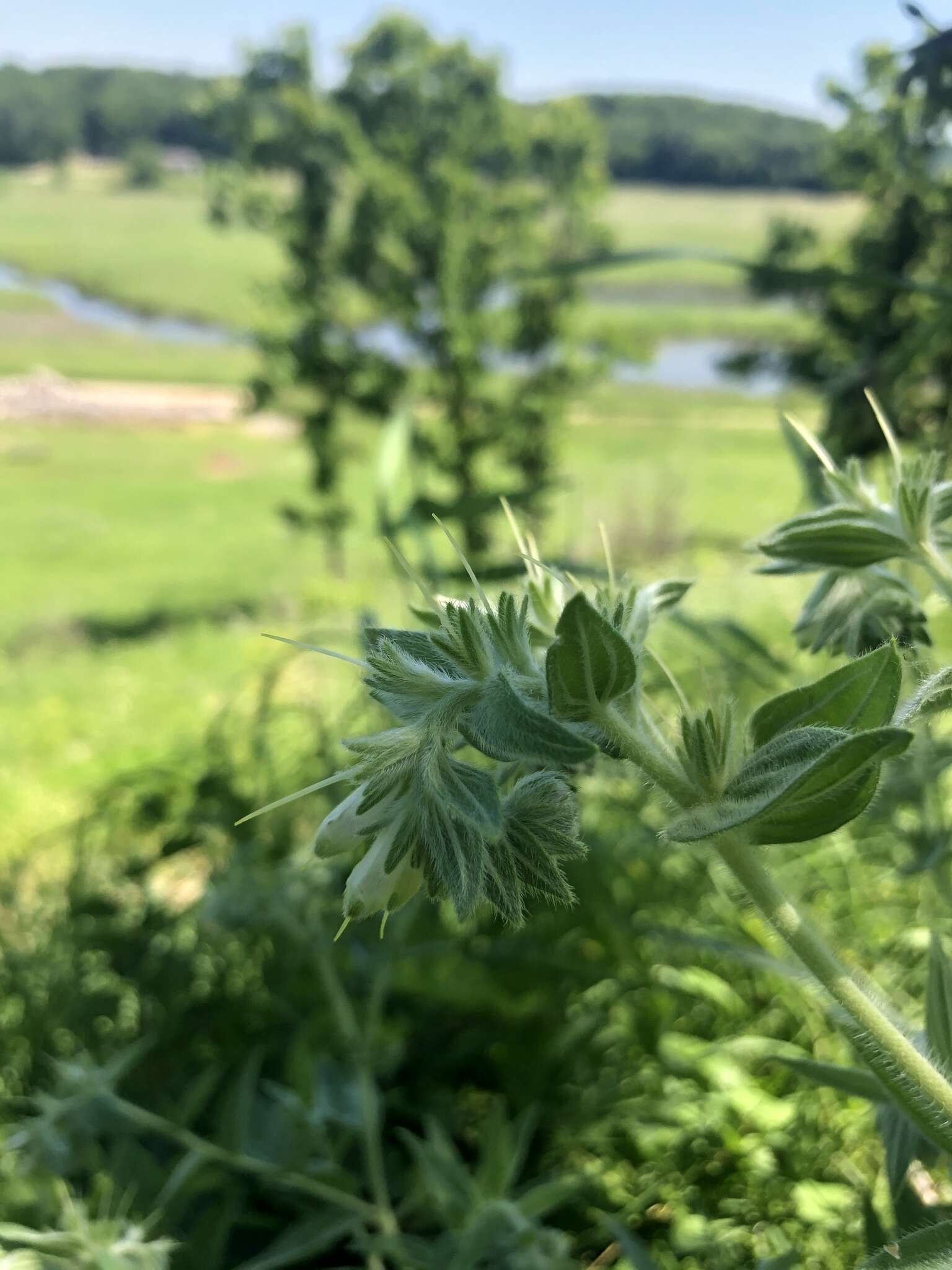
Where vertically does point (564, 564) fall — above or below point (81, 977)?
above

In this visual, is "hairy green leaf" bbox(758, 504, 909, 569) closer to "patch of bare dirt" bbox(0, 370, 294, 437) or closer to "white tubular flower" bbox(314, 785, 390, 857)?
"white tubular flower" bbox(314, 785, 390, 857)

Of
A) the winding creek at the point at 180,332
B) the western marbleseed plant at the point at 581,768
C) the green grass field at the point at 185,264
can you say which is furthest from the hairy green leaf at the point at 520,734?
the winding creek at the point at 180,332

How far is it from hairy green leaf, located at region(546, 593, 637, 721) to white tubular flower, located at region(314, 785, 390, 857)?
6 centimetres

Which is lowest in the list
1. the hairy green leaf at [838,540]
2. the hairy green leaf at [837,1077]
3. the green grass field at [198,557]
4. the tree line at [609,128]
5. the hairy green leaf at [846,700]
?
the green grass field at [198,557]

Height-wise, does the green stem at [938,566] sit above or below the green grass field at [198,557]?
above

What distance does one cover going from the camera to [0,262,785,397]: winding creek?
78.0 feet

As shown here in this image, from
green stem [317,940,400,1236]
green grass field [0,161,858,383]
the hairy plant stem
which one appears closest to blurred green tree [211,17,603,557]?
green stem [317,940,400,1236]

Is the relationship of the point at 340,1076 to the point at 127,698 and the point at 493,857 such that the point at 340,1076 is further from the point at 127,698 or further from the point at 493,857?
the point at 127,698

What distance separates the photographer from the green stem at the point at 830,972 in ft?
0.94

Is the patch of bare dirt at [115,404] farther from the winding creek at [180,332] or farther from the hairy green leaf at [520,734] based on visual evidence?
the hairy green leaf at [520,734]

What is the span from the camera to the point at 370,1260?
1.91ft

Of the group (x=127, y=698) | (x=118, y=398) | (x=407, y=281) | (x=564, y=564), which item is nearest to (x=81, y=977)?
(x=564, y=564)

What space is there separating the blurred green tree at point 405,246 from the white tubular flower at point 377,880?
6.94 meters

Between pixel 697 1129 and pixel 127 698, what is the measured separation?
5.11 meters
